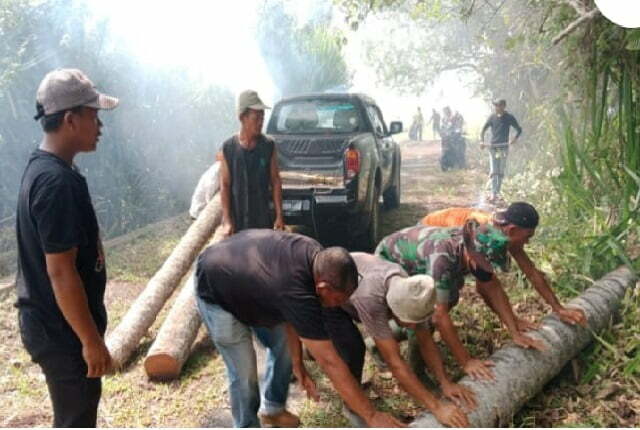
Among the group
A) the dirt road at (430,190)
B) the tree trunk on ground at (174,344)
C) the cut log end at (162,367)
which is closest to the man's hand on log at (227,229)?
the tree trunk on ground at (174,344)

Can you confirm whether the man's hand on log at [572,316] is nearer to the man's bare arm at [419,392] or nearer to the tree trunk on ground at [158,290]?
the man's bare arm at [419,392]

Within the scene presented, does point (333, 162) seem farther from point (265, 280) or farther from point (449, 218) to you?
point (265, 280)

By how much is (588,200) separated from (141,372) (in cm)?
410

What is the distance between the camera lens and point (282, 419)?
324 cm

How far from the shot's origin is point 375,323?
111 inches

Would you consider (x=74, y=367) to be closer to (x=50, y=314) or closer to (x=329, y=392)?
(x=50, y=314)

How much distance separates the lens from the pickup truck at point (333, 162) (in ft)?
19.3

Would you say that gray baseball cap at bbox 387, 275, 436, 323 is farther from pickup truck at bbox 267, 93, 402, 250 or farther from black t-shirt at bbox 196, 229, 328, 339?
pickup truck at bbox 267, 93, 402, 250

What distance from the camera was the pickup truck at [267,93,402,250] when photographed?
232 inches

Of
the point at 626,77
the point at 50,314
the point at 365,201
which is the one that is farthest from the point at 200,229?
the point at 626,77

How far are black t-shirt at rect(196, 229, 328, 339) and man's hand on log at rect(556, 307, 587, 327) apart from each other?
6.00ft

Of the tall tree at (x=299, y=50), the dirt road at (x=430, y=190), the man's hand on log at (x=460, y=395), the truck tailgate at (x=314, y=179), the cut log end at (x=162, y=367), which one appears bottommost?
the cut log end at (x=162, y=367)

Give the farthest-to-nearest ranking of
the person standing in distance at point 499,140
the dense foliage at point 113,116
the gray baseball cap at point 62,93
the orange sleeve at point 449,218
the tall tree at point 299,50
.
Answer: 1. the tall tree at point 299,50
2. the dense foliage at point 113,116
3. the person standing in distance at point 499,140
4. the orange sleeve at point 449,218
5. the gray baseball cap at point 62,93

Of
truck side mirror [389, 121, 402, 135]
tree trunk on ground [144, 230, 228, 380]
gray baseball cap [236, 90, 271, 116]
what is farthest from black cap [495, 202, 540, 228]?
truck side mirror [389, 121, 402, 135]
